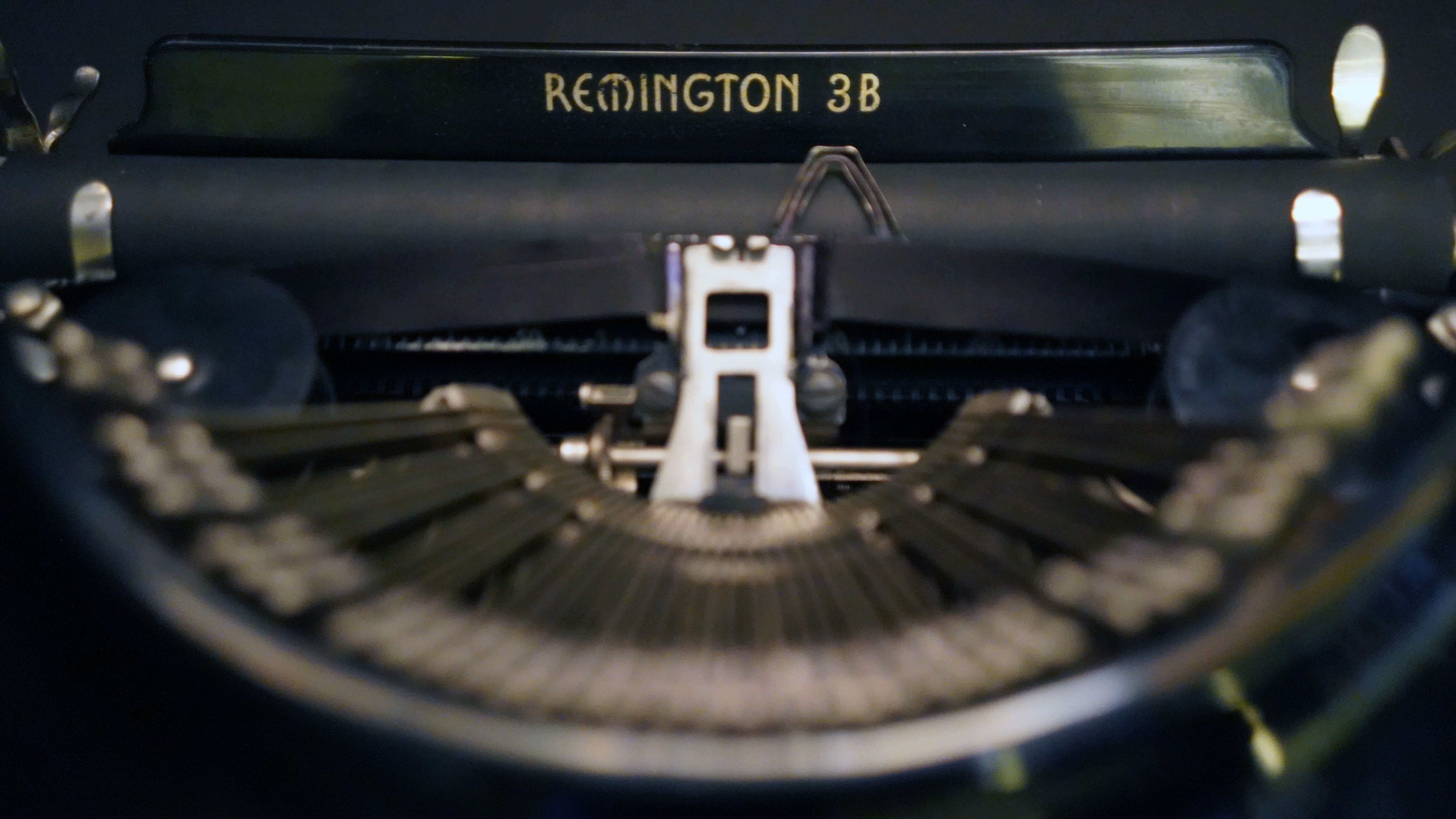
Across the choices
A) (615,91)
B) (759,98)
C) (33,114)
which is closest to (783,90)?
(759,98)

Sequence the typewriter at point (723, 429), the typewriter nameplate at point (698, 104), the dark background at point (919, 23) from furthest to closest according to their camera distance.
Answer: the dark background at point (919, 23) < the typewriter nameplate at point (698, 104) < the typewriter at point (723, 429)

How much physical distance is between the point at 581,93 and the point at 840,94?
1.45 feet

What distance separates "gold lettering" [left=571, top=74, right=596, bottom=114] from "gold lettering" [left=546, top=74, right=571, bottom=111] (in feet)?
0.04

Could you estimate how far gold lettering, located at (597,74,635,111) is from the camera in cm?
181

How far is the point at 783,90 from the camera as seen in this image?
181 centimetres

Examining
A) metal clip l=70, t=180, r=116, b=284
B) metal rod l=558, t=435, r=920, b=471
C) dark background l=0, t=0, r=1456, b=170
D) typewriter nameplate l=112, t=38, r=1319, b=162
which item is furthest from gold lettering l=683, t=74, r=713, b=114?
→ metal clip l=70, t=180, r=116, b=284

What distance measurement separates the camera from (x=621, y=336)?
5.12ft

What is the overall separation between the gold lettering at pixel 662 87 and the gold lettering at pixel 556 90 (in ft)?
0.48

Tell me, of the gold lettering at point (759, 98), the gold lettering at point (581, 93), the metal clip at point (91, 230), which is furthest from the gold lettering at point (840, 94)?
the metal clip at point (91, 230)

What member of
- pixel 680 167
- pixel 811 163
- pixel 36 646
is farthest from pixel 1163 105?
pixel 36 646

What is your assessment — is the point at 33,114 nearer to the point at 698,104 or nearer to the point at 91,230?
the point at 91,230

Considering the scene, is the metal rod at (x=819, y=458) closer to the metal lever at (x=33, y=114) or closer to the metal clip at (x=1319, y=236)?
the metal clip at (x=1319, y=236)

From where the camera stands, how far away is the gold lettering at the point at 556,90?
A: 5.90 feet

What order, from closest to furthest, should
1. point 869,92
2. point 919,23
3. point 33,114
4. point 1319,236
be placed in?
point 1319,236
point 869,92
point 33,114
point 919,23
